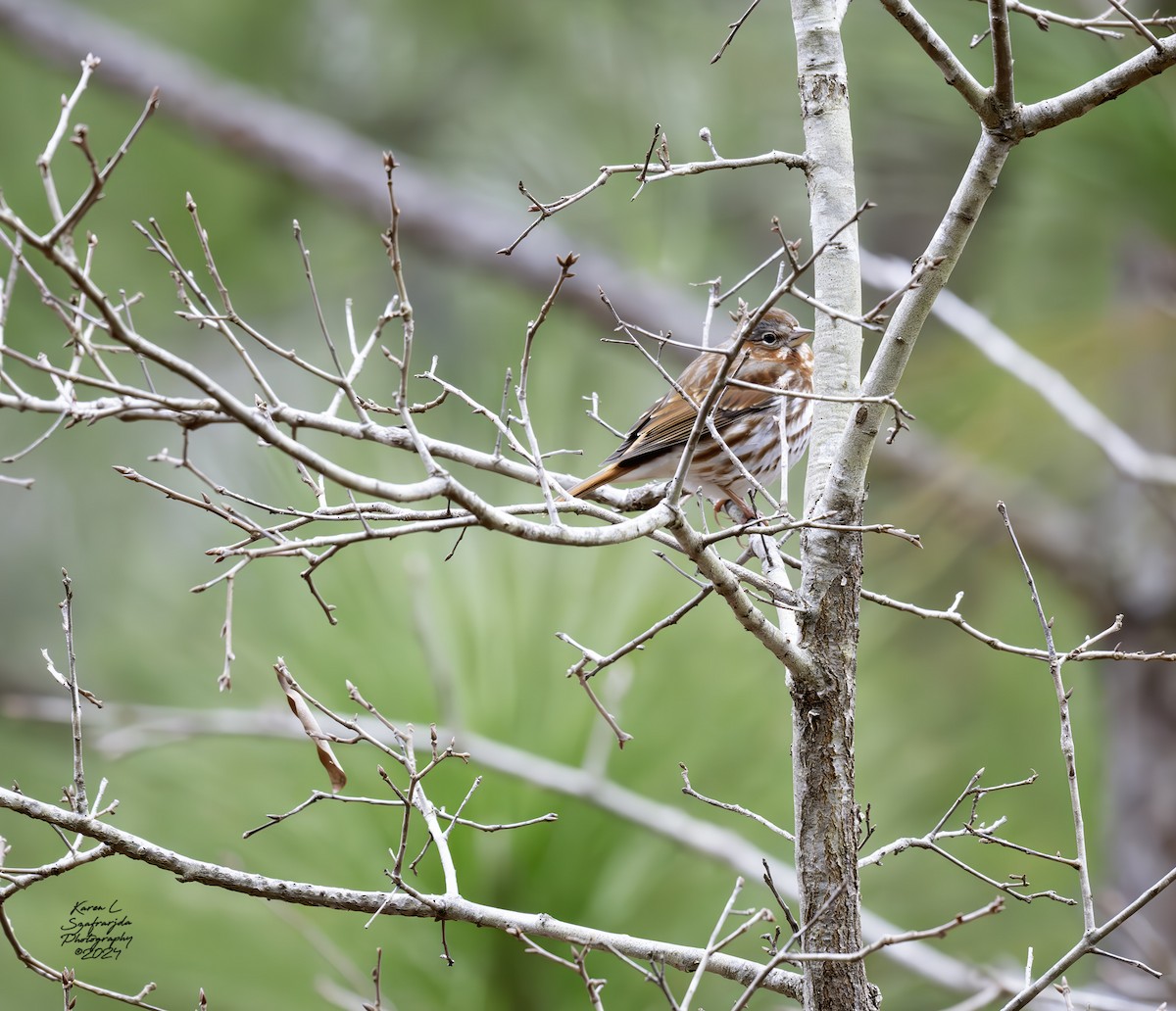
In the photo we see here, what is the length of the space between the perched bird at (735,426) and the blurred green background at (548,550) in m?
0.32

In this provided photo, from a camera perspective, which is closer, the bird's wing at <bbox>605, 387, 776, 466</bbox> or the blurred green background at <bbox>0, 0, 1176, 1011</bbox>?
the blurred green background at <bbox>0, 0, 1176, 1011</bbox>

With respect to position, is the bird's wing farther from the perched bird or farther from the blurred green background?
the blurred green background

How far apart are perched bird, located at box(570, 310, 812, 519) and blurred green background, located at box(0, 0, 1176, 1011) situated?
32 centimetres

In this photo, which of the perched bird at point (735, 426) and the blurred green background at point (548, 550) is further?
the perched bird at point (735, 426)

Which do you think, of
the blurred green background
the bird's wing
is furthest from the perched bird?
the blurred green background

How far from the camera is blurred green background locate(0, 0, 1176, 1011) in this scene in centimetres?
337

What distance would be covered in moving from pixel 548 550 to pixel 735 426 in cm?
101

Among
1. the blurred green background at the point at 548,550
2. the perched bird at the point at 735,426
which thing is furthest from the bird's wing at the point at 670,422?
the blurred green background at the point at 548,550

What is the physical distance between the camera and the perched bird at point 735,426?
4.11 metres

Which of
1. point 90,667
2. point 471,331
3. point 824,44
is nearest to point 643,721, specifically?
point 824,44

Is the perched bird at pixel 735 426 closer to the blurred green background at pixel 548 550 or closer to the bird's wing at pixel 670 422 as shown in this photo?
the bird's wing at pixel 670 422

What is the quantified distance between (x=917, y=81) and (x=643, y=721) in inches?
113

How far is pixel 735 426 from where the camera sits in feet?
14.8

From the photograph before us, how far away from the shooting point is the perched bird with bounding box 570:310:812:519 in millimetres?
4113
